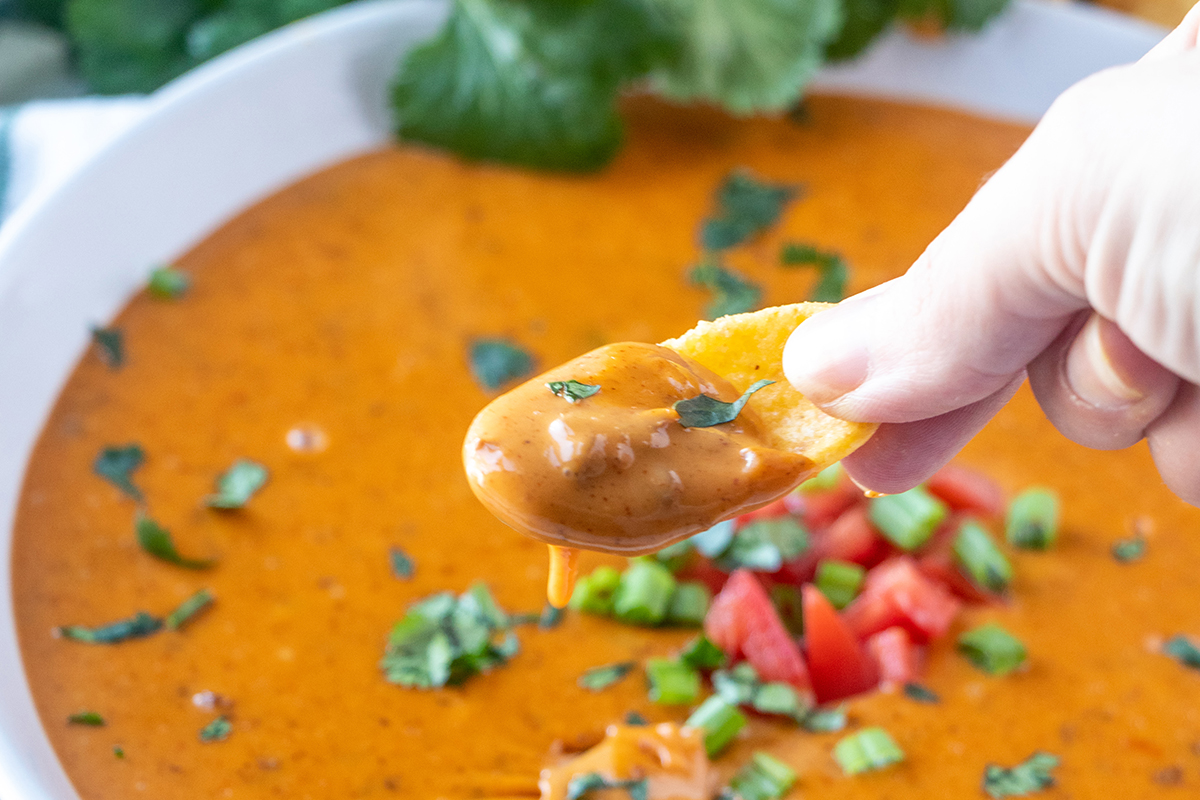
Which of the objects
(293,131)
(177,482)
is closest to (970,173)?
(293,131)

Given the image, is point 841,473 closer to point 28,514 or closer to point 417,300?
point 417,300

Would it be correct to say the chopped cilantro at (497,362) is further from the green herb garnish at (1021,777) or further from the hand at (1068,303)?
the green herb garnish at (1021,777)

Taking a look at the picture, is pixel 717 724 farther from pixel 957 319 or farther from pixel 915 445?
pixel 957 319

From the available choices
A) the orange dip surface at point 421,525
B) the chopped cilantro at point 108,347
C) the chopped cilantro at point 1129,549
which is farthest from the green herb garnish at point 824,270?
the chopped cilantro at point 108,347

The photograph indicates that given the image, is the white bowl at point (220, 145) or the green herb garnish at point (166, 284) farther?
the green herb garnish at point (166, 284)

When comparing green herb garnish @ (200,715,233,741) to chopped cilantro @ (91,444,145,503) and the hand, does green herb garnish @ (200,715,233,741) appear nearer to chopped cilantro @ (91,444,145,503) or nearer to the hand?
chopped cilantro @ (91,444,145,503)

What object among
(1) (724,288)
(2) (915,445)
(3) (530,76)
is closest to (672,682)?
(2) (915,445)
